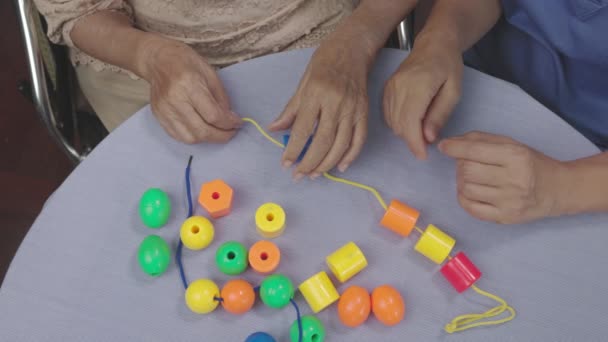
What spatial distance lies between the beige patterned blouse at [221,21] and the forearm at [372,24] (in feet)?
0.45

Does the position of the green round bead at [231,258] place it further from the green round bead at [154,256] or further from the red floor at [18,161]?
the red floor at [18,161]

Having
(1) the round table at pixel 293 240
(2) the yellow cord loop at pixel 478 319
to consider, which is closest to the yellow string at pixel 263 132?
(1) the round table at pixel 293 240

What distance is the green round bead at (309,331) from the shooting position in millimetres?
646

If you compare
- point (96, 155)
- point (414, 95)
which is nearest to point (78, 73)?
point (96, 155)

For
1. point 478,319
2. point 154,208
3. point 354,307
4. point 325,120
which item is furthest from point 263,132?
point 478,319

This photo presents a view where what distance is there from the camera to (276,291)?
0.67 meters

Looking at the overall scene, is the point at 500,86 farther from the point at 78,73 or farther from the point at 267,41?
the point at 78,73

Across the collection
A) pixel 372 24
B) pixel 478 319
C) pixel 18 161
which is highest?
pixel 372 24

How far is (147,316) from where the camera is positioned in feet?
2.25

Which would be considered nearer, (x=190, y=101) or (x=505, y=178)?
(x=505, y=178)

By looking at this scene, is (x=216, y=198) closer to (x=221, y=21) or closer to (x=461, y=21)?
(x=221, y=21)

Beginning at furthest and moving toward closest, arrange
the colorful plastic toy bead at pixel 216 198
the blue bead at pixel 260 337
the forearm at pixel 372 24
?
the forearm at pixel 372 24, the colorful plastic toy bead at pixel 216 198, the blue bead at pixel 260 337

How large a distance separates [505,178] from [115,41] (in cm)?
72

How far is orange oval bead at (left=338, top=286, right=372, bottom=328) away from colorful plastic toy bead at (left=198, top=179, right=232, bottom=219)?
0.73 ft
